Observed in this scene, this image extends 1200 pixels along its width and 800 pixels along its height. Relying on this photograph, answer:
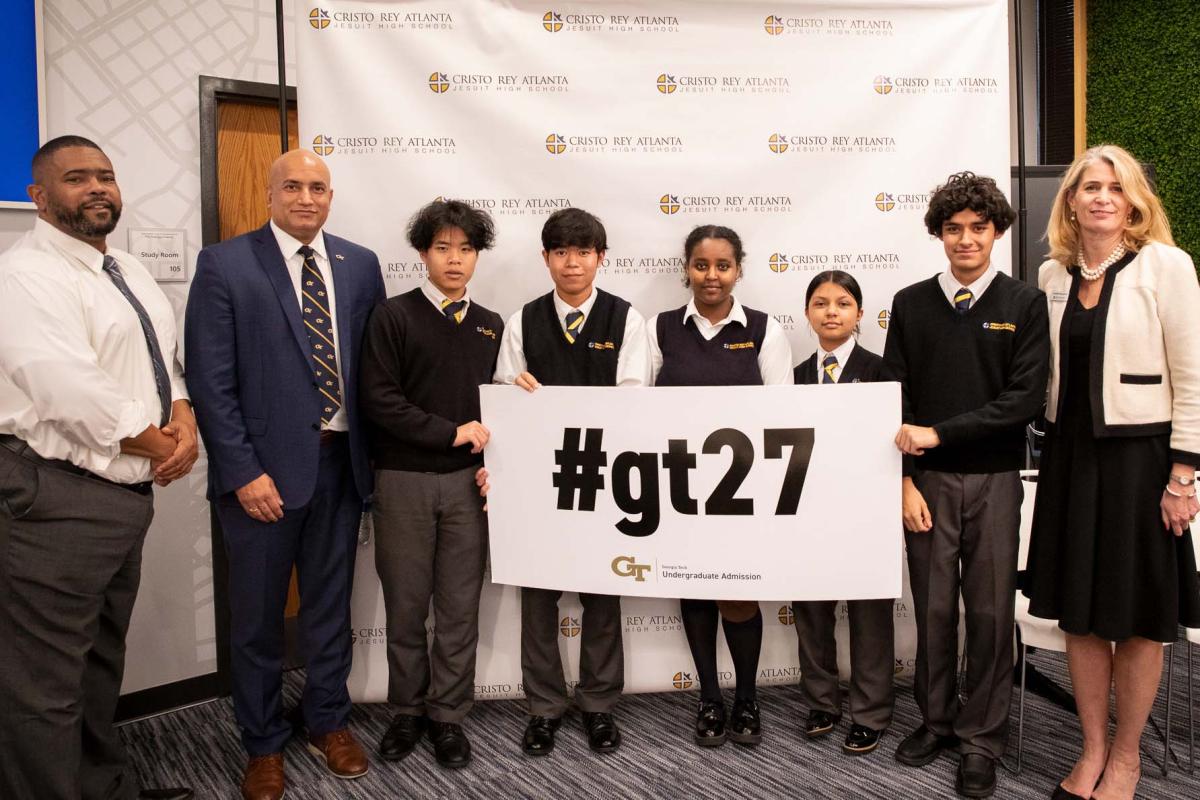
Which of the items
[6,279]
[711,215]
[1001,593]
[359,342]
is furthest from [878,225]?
[6,279]

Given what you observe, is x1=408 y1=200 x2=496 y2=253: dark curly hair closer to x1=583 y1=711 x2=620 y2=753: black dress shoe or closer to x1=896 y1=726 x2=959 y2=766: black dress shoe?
x1=583 y1=711 x2=620 y2=753: black dress shoe

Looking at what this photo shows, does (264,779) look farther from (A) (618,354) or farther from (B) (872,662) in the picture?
(B) (872,662)

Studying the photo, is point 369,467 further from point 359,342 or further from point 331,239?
point 331,239

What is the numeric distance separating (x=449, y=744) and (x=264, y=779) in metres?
0.56

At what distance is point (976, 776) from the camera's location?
234cm

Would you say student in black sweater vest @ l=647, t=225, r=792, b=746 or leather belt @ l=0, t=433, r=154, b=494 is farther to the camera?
student in black sweater vest @ l=647, t=225, r=792, b=746

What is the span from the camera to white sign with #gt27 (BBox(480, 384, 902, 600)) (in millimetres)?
2424

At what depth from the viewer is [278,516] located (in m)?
2.37

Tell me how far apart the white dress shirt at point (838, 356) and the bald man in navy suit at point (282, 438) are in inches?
60.5

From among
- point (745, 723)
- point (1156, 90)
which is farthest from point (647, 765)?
point (1156, 90)

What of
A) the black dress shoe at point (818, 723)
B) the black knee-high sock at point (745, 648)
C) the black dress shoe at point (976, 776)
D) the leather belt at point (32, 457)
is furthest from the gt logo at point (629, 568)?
the leather belt at point (32, 457)

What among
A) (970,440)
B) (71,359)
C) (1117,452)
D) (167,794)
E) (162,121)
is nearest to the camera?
(71,359)

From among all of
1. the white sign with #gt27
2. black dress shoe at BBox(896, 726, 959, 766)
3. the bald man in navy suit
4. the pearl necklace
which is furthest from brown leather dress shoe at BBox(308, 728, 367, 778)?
the pearl necklace

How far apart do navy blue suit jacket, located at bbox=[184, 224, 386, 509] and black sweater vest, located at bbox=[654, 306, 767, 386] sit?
1.16 meters
